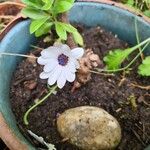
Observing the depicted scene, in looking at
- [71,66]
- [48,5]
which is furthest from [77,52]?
[48,5]

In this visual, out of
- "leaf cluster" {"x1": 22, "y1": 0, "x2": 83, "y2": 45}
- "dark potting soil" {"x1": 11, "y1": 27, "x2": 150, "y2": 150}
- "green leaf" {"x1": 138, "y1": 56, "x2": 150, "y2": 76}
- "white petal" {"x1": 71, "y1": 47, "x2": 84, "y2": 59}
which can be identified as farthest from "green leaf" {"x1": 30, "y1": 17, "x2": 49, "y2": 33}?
"green leaf" {"x1": 138, "y1": 56, "x2": 150, "y2": 76}

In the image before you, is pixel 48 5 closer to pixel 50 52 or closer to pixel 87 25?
pixel 50 52

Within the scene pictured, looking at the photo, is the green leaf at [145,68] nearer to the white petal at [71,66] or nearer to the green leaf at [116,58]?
the green leaf at [116,58]

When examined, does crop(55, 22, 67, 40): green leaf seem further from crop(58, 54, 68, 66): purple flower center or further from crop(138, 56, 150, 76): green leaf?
crop(138, 56, 150, 76): green leaf

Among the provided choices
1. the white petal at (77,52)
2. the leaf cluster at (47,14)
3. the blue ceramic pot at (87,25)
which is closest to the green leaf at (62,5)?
the leaf cluster at (47,14)

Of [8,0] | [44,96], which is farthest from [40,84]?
[8,0]
